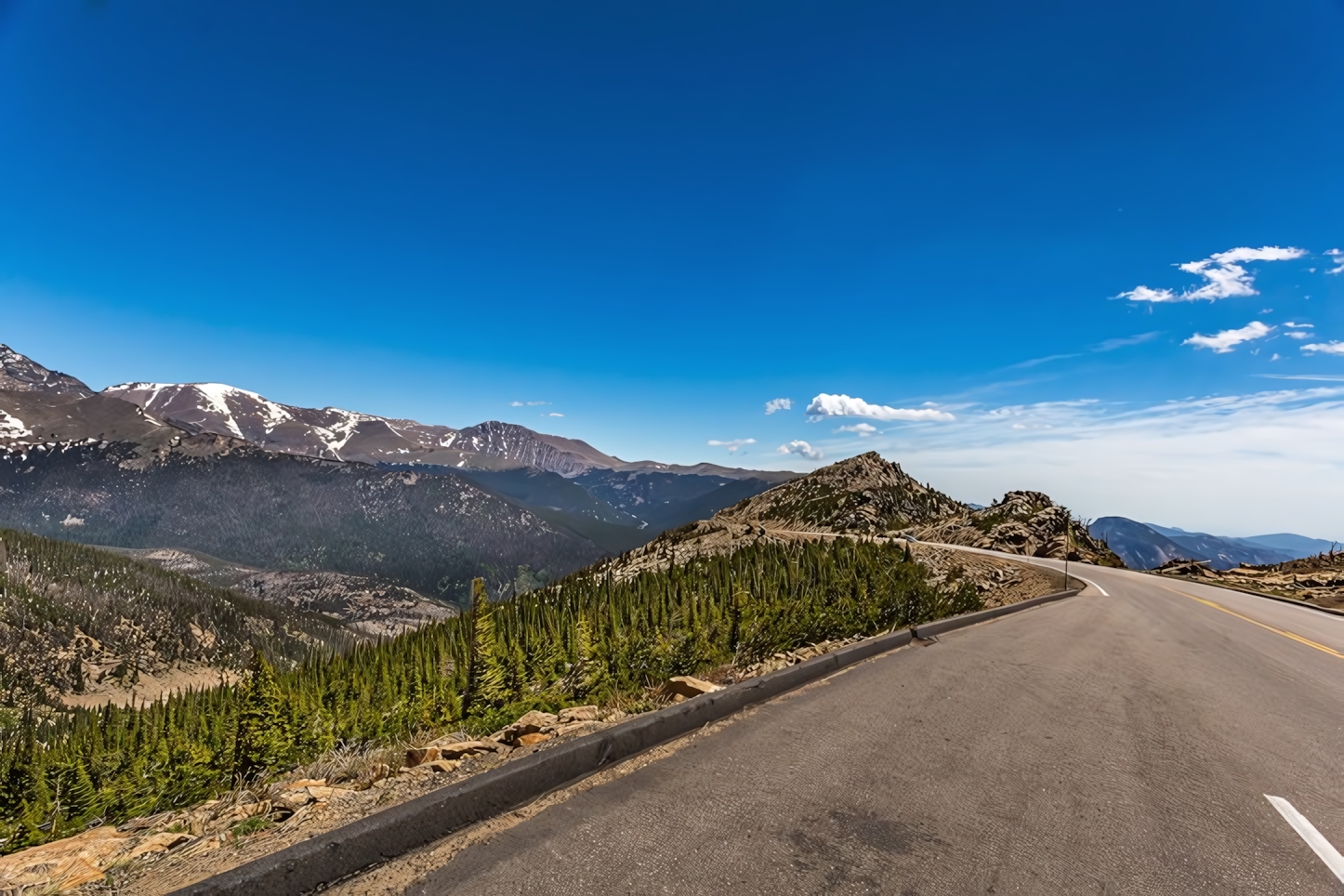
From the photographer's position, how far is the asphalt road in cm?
371

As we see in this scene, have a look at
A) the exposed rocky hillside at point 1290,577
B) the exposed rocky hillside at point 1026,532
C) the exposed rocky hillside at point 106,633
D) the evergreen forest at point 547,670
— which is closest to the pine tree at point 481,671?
the evergreen forest at point 547,670

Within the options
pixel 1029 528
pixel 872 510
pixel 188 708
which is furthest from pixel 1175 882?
pixel 872 510

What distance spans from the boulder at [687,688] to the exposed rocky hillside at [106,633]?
584 ft

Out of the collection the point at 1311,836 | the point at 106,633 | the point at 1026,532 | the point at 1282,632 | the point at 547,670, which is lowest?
the point at 106,633

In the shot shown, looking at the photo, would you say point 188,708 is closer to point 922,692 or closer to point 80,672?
point 922,692

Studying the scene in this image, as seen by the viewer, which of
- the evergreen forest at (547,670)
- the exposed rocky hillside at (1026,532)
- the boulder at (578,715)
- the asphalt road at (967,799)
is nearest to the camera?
the asphalt road at (967,799)

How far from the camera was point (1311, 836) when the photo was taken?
14.4 ft

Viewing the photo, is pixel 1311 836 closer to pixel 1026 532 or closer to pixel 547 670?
pixel 547 670

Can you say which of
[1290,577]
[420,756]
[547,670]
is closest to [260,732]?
[420,756]

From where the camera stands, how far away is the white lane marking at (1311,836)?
4004 millimetres

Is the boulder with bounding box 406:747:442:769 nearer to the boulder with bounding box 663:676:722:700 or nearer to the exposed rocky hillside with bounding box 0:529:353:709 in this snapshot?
the boulder with bounding box 663:676:722:700

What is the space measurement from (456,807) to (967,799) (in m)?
3.91

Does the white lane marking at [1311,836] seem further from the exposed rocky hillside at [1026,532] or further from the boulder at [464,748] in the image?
the exposed rocky hillside at [1026,532]

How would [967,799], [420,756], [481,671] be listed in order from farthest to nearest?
[481,671] < [420,756] < [967,799]
